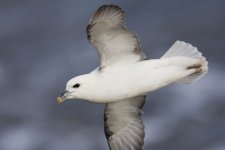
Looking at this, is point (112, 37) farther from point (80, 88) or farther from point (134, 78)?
point (80, 88)

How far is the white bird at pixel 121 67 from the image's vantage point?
28.0 ft

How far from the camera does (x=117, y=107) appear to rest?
30.7ft

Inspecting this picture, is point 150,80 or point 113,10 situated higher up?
point 113,10

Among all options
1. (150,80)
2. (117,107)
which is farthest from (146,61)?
(117,107)

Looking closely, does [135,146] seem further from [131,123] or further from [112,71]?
[112,71]

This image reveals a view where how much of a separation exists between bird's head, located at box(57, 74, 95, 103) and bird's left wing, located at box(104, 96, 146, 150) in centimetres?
67

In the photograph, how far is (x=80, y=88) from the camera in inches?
343

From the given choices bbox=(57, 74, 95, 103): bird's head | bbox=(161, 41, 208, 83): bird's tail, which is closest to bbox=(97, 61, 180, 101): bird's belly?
bbox=(57, 74, 95, 103): bird's head

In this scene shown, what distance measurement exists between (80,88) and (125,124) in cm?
87

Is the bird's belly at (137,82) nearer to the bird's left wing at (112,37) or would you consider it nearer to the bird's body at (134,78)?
the bird's body at (134,78)

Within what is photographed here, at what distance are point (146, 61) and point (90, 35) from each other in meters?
0.56

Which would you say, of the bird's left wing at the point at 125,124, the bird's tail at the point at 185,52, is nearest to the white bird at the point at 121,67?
the bird's tail at the point at 185,52

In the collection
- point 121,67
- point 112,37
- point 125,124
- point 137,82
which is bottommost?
point 137,82

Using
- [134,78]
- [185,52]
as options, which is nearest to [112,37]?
[134,78]
